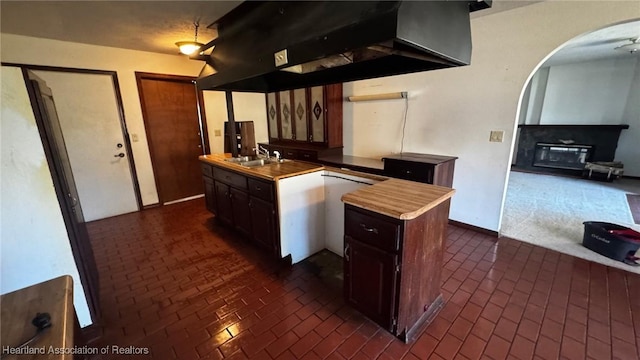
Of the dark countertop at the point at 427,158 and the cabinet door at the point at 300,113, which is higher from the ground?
the cabinet door at the point at 300,113

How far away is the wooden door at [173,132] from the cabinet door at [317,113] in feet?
6.22

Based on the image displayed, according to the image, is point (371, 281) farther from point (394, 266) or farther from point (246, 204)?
point (246, 204)

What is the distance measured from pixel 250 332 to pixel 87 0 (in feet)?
9.41

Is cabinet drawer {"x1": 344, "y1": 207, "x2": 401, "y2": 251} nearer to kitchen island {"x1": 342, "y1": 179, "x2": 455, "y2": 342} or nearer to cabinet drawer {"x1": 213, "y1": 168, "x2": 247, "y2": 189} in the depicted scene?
kitchen island {"x1": 342, "y1": 179, "x2": 455, "y2": 342}

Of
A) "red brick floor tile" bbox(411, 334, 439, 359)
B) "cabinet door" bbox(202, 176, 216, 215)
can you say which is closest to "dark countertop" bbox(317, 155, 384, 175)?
"cabinet door" bbox(202, 176, 216, 215)

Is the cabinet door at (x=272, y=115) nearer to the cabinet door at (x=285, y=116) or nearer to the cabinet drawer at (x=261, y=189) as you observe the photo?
the cabinet door at (x=285, y=116)

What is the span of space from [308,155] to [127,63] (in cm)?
276

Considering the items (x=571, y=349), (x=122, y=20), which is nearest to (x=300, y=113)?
(x=122, y=20)

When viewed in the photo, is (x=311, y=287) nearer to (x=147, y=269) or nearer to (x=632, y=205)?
(x=147, y=269)

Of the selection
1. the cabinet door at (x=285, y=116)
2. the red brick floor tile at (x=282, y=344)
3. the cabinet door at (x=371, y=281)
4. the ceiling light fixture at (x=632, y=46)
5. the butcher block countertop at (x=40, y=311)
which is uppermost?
the ceiling light fixture at (x=632, y=46)

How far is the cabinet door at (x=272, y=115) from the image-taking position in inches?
170

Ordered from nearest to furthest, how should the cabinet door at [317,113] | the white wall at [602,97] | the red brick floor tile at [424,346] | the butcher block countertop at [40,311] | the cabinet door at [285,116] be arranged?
the butcher block countertop at [40,311], the red brick floor tile at [424,346], the cabinet door at [317,113], the cabinet door at [285,116], the white wall at [602,97]

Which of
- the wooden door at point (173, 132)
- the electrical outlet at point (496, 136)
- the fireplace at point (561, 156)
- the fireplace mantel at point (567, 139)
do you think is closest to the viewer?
the electrical outlet at point (496, 136)

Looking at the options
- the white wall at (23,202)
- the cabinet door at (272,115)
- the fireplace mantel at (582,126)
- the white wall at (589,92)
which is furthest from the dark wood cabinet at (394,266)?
the white wall at (589,92)
